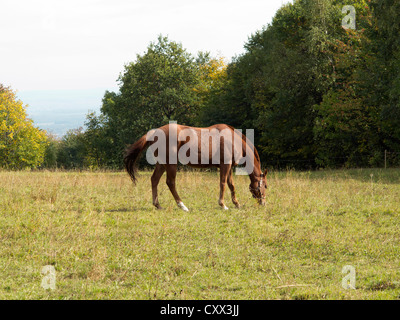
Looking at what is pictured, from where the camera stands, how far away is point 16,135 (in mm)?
56969

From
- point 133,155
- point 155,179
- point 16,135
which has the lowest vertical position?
point 155,179

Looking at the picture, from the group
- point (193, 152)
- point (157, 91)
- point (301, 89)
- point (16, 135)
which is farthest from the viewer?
point (16, 135)

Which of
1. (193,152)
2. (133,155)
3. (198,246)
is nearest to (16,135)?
(133,155)

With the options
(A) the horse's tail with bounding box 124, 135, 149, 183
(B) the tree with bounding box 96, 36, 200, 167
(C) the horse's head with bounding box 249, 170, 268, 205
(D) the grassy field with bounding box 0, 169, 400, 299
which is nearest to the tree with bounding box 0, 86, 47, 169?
(B) the tree with bounding box 96, 36, 200, 167

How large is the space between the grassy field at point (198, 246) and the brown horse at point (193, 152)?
664 mm

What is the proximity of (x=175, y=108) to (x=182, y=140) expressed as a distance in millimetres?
34268

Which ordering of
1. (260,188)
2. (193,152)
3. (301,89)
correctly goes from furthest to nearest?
(301,89) → (260,188) → (193,152)

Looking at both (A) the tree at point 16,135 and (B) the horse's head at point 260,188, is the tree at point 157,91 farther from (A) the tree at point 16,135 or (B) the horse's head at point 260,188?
(B) the horse's head at point 260,188

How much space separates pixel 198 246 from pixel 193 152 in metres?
4.50

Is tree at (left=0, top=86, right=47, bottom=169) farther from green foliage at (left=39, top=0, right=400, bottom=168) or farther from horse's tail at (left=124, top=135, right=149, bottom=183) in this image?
horse's tail at (left=124, top=135, right=149, bottom=183)

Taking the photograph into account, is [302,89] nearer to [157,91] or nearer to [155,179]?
[157,91]
